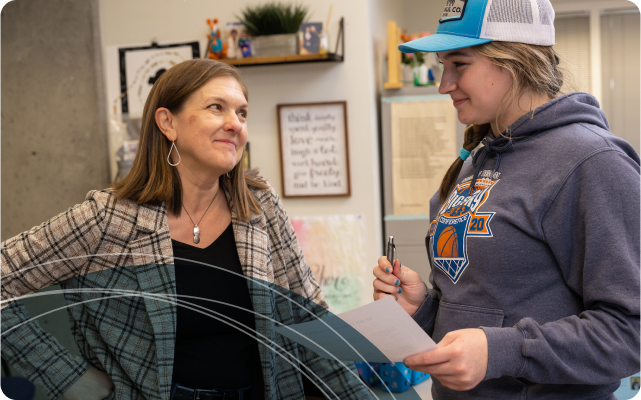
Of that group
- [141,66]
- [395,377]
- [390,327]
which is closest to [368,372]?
[395,377]

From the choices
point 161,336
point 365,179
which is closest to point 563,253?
point 161,336

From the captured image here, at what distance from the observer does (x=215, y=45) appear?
237 centimetres

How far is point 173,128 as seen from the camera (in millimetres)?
1180

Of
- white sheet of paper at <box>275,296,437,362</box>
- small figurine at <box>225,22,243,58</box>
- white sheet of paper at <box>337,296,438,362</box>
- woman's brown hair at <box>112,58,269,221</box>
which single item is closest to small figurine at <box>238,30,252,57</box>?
small figurine at <box>225,22,243,58</box>

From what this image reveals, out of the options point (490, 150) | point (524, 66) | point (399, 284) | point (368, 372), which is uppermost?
point (524, 66)

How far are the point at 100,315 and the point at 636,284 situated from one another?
803mm

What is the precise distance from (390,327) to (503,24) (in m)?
0.50

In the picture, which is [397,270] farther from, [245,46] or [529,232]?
[245,46]

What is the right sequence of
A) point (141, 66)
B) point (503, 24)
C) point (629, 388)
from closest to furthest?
point (503, 24) → point (629, 388) → point (141, 66)

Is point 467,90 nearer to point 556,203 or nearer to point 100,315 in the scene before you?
point 556,203

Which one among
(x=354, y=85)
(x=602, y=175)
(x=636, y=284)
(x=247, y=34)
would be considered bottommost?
(x=636, y=284)

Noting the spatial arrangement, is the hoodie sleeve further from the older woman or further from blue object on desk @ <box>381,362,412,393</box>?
the older woman

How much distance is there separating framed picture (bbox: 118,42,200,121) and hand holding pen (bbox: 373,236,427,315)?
5.89ft

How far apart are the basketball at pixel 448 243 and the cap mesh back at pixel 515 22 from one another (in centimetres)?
31
